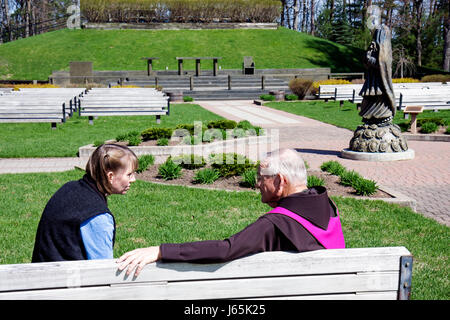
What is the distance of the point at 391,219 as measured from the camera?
19.1ft

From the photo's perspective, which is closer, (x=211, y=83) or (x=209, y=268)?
(x=209, y=268)

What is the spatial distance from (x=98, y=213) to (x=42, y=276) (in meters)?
0.61

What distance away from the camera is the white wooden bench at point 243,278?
1.89m

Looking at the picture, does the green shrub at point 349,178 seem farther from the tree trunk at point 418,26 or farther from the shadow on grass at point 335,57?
the tree trunk at point 418,26

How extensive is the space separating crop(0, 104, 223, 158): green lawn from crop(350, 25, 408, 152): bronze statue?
6.30 metres

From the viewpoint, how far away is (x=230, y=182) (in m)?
7.80

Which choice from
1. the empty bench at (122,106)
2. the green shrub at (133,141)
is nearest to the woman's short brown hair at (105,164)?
the green shrub at (133,141)

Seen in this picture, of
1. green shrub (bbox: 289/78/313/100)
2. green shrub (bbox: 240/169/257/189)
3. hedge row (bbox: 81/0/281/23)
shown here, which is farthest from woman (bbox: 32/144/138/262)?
hedge row (bbox: 81/0/281/23)

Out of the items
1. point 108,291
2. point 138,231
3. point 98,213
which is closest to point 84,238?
point 98,213

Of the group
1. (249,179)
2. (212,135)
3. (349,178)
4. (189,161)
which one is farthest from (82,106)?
(349,178)

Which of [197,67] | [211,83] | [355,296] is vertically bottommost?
[355,296]

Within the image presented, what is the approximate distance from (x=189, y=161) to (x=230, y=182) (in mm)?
1140

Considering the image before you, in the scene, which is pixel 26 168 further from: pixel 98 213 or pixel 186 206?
pixel 98 213

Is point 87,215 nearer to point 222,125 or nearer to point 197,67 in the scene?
point 222,125
